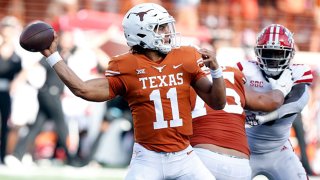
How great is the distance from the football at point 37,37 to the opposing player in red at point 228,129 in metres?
1.03

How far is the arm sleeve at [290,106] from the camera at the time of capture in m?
6.07

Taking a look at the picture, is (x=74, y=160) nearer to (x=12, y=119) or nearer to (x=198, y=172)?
(x=12, y=119)

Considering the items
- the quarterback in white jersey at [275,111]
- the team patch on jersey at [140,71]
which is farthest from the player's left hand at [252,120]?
the team patch on jersey at [140,71]

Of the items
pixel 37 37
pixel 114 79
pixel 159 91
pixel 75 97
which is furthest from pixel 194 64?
pixel 75 97

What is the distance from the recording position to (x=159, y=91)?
204 inches

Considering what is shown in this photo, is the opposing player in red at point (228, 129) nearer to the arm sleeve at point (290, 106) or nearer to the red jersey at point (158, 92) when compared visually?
the arm sleeve at point (290, 106)

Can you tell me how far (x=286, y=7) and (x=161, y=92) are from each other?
956 cm

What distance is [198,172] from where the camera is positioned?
5.18 meters

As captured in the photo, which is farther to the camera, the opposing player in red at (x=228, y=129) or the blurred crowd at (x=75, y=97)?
the blurred crowd at (x=75, y=97)

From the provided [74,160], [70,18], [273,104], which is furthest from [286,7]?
[273,104]

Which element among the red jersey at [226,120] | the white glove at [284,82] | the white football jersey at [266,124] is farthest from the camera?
the white football jersey at [266,124]

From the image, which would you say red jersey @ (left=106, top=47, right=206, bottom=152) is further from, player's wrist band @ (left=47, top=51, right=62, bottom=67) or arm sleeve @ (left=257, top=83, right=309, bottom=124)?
arm sleeve @ (left=257, top=83, right=309, bottom=124)

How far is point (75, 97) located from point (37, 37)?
664cm

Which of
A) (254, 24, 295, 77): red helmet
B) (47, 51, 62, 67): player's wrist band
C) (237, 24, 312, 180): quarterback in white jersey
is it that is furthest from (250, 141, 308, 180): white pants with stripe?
(47, 51, 62, 67): player's wrist band
